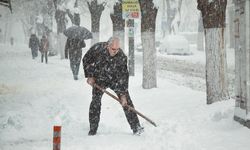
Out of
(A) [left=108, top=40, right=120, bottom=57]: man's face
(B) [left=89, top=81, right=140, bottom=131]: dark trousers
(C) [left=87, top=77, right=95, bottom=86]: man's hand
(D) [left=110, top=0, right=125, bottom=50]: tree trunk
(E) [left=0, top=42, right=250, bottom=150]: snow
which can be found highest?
(D) [left=110, top=0, right=125, bottom=50]: tree trunk

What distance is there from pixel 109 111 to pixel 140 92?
2.66m

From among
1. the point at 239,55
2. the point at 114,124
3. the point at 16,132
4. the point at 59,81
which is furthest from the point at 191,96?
the point at 59,81

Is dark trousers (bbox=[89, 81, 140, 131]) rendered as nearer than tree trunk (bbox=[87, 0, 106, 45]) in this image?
Yes

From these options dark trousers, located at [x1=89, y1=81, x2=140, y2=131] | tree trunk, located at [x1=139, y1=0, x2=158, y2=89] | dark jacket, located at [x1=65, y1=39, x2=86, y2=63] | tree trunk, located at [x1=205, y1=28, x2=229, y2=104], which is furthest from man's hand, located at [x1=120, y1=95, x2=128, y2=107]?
dark jacket, located at [x1=65, y1=39, x2=86, y2=63]

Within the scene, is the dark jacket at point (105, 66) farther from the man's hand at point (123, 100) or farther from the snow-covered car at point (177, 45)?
the snow-covered car at point (177, 45)

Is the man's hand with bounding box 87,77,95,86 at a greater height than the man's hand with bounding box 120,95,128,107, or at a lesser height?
greater

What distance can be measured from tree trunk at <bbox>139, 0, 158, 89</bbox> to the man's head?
5.60m

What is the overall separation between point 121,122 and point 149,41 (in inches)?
174

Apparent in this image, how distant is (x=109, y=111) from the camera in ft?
34.5

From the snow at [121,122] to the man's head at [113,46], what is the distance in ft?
4.64

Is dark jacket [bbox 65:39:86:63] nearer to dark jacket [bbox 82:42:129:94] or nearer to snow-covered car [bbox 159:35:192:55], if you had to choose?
dark jacket [bbox 82:42:129:94]

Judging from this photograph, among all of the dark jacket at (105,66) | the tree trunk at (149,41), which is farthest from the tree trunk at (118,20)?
the dark jacket at (105,66)

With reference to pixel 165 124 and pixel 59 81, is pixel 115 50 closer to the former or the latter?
pixel 165 124

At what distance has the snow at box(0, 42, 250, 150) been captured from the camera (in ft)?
22.7
